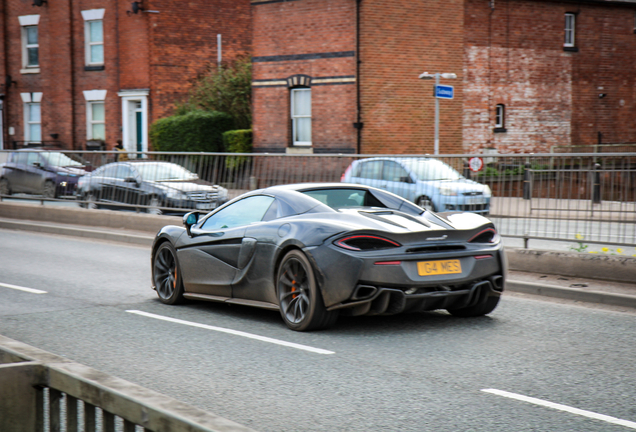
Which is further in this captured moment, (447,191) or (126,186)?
(126,186)

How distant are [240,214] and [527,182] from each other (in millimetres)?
4346

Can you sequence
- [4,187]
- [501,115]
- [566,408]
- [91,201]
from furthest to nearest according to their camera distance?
[501,115], [4,187], [91,201], [566,408]

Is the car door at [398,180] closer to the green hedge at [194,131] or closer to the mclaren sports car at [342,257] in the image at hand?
the mclaren sports car at [342,257]

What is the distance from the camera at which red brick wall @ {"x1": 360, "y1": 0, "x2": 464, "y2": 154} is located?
2469 cm

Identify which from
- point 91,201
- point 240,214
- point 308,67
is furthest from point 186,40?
point 240,214

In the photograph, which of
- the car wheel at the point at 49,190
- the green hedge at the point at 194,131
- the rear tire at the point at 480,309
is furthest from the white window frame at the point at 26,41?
the rear tire at the point at 480,309

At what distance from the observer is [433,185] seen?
11.3 meters

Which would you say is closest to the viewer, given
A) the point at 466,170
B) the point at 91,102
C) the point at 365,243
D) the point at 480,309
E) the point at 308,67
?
the point at 365,243

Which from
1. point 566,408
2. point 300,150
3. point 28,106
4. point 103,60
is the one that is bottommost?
point 566,408

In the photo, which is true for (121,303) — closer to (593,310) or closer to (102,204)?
(593,310)

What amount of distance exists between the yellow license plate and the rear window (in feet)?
3.80

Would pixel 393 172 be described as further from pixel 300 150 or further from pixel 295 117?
pixel 295 117

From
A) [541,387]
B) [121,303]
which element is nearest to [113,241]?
[121,303]

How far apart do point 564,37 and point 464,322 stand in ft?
83.6
